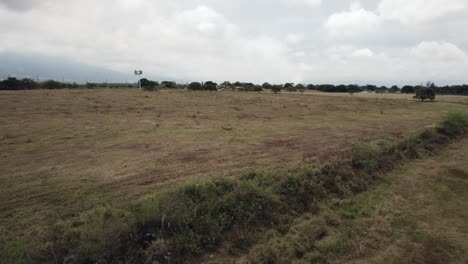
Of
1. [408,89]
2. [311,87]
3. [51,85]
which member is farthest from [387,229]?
[311,87]

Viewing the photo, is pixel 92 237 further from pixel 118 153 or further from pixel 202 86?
pixel 202 86

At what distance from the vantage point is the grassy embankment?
4.24 metres

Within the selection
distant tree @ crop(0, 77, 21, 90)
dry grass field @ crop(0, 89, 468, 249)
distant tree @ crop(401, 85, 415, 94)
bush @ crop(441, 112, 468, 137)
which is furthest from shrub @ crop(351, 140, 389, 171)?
distant tree @ crop(401, 85, 415, 94)

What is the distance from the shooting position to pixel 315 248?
4.71m

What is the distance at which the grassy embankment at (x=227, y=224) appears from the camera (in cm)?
424

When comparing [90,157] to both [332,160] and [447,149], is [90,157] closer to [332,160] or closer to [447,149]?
[332,160]

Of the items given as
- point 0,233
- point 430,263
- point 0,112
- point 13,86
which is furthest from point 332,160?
point 13,86

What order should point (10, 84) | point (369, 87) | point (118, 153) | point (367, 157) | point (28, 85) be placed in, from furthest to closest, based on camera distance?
point (369, 87)
point (28, 85)
point (10, 84)
point (118, 153)
point (367, 157)

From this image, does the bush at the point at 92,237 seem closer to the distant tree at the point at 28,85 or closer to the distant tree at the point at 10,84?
the distant tree at the point at 10,84

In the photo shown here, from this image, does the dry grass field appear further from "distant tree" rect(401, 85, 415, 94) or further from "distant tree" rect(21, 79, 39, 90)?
"distant tree" rect(401, 85, 415, 94)

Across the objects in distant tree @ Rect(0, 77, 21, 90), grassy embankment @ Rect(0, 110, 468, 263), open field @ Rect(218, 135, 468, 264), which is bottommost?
open field @ Rect(218, 135, 468, 264)

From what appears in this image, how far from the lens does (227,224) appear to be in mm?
5051

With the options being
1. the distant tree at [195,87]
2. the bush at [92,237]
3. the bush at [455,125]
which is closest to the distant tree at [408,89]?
the distant tree at [195,87]

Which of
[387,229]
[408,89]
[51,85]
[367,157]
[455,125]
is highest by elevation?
[408,89]
